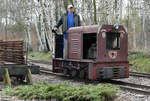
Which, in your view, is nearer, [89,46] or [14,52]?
[14,52]

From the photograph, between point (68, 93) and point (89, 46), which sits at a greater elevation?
point (89, 46)

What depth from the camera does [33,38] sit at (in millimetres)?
44531

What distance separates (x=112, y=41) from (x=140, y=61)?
5.85 meters

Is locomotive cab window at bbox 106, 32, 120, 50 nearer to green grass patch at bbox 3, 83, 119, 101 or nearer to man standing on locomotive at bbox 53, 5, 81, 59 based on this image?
man standing on locomotive at bbox 53, 5, 81, 59

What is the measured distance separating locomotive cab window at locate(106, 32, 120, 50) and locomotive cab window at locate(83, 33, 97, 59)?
721 mm

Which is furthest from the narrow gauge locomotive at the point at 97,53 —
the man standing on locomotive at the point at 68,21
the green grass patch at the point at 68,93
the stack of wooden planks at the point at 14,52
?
the green grass patch at the point at 68,93

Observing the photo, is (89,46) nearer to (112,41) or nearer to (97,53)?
(112,41)

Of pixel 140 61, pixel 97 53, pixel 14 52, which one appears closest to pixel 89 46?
pixel 97 53

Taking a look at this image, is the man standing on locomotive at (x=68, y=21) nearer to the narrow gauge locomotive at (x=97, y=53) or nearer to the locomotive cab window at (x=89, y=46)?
the narrow gauge locomotive at (x=97, y=53)

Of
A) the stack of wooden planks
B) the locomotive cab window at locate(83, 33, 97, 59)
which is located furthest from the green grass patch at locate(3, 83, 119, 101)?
the locomotive cab window at locate(83, 33, 97, 59)

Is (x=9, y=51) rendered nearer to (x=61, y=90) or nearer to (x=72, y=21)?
(x=72, y=21)

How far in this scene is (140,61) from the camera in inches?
647

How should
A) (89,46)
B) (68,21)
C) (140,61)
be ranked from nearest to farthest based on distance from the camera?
(89,46) → (68,21) → (140,61)

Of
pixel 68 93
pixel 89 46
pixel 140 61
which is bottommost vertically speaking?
pixel 68 93
